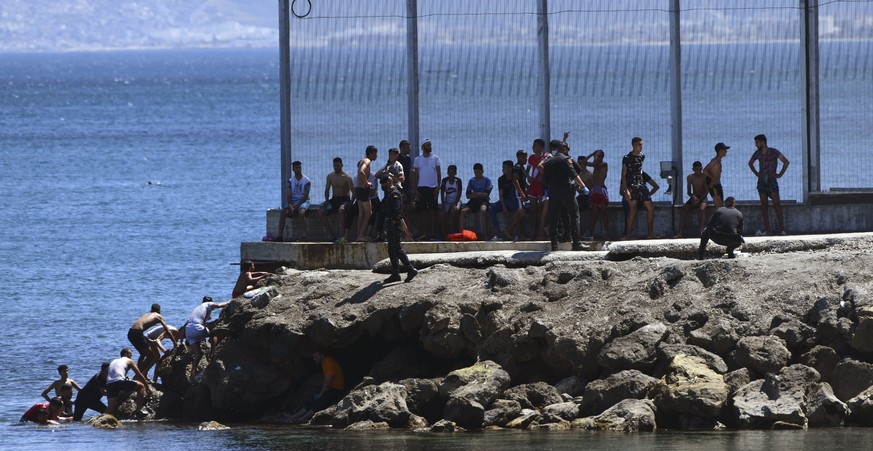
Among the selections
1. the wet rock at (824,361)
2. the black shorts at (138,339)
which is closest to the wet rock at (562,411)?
the wet rock at (824,361)

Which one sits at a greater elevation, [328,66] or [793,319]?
[328,66]

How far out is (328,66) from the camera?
95.7 feet

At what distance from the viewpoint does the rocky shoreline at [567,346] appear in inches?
872

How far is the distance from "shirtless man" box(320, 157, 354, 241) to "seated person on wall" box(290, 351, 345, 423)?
3351 millimetres

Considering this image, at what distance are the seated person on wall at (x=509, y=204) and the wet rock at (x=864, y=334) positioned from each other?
6.77m

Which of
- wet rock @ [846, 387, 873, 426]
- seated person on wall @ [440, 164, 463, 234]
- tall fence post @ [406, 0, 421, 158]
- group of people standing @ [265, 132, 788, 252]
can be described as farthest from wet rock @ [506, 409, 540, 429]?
tall fence post @ [406, 0, 421, 158]

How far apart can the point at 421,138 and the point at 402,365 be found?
18.1 ft

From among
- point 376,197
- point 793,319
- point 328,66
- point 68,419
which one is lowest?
point 68,419

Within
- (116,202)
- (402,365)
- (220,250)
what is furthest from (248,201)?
(402,365)

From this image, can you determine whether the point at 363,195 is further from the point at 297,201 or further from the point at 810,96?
the point at 810,96

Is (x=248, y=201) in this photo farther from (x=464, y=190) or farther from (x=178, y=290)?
(x=464, y=190)

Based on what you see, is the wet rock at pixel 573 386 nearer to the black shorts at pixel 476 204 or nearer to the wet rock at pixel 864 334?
the wet rock at pixel 864 334

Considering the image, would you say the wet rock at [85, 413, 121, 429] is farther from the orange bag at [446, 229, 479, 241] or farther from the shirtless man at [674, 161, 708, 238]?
the shirtless man at [674, 161, 708, 238]

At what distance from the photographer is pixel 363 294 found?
25.4 m
